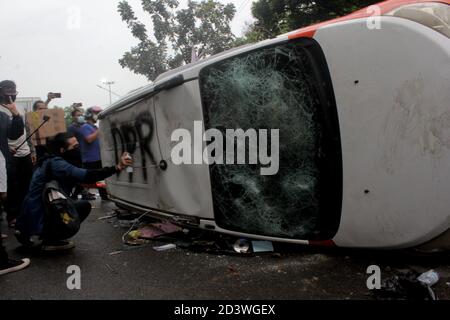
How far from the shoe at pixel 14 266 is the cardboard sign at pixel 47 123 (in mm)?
2299

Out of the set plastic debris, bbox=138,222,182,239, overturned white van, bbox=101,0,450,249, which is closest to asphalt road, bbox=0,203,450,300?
overturned white van, bbox=101,0,450,249

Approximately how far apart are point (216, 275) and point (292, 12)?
1458 cm

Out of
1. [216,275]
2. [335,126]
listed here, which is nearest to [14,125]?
[216,275]

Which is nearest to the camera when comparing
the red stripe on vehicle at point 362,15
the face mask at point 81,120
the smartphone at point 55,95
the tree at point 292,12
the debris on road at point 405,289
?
the debris on road at point 405,289

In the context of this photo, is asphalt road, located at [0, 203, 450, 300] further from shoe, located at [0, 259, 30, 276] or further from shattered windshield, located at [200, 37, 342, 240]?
shattered windshield, located at [200, 37, 342, 240]

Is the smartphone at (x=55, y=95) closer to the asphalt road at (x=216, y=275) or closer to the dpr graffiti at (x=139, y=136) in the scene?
the dpr graffiti at (x=139, y=136)

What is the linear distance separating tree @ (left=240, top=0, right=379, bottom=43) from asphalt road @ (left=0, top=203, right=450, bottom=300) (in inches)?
450

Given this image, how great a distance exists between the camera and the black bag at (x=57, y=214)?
134 inches

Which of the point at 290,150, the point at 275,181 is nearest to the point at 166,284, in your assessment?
the point at 275,181

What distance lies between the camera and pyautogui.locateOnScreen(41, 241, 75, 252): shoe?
3.61 metres

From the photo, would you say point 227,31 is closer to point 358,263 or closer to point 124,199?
point 124,199

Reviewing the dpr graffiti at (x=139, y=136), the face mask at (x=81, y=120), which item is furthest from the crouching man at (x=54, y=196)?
the face mask at (x=81, y=120)

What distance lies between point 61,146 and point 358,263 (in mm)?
2782

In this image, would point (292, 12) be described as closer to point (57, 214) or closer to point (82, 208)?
point (82, 208)
